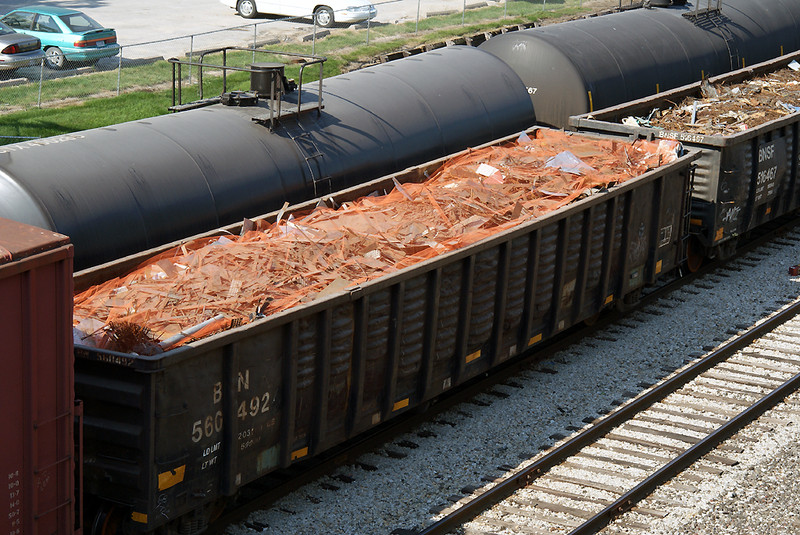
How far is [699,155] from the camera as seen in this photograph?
1508 centimetres

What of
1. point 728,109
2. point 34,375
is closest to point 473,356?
point 34,375

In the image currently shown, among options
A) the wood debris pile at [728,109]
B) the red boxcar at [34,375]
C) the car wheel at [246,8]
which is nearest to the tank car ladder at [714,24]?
the wood debris pile at [728,109]

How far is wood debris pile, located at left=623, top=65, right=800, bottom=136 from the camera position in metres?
17.0

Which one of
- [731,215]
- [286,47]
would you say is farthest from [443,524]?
[286,47]

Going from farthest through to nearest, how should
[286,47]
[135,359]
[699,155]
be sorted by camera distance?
[286,47]
[699,155]
[135,359]

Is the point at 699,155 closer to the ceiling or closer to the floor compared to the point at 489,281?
closer to the ceiling

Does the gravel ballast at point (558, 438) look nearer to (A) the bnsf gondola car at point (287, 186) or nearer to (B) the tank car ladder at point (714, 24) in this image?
(A) the bnsf gondola car at point (287, 186)

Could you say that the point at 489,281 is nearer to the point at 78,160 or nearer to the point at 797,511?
the point at 797,511

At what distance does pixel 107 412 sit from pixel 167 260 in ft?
7.98

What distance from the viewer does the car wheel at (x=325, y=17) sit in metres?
35.3

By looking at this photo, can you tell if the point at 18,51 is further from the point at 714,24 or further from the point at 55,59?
the point at 714,24

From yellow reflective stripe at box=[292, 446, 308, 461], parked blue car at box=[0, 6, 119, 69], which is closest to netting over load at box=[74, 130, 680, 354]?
yellow reflective stripe at box=[292, 446, 308, 461]

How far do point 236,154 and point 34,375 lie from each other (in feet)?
20.7

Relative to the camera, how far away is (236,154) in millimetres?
13023
